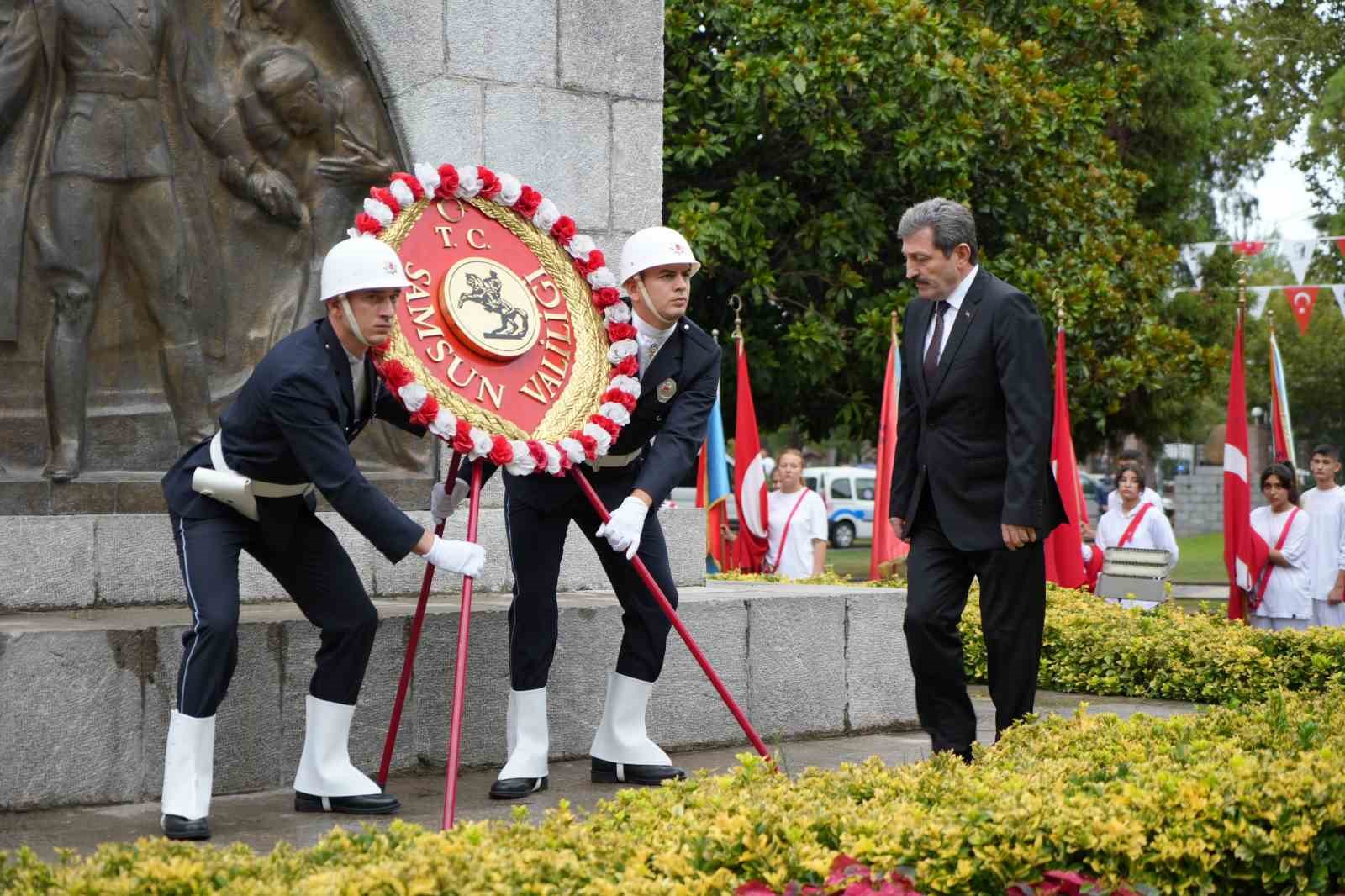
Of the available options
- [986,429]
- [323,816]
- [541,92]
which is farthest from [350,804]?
[541,92]

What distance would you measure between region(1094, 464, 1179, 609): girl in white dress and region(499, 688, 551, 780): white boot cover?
7.46 metres

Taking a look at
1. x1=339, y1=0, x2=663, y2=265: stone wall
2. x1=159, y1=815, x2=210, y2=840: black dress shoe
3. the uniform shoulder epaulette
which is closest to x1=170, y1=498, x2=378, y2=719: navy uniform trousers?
x1=159, y1=815, x2=210, y2=840: black dress shoe

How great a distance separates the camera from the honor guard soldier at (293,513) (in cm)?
529

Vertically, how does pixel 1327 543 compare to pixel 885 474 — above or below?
below

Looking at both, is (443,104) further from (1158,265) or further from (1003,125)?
(1158,265)

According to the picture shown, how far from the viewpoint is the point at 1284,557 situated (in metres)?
11.8

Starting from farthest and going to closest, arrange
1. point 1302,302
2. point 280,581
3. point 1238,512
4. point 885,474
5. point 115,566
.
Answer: point 1302,302
point 885,474
point 1238,512
point 115,566
point 280,581

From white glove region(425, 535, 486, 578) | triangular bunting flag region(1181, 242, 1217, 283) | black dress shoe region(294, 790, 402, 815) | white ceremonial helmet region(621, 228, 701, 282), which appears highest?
triangular bunting flag region(1181, 242, 1217, 283)

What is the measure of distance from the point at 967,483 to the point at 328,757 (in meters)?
2.38

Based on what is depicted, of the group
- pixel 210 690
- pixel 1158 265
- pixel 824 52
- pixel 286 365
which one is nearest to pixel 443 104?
pixel 286 365

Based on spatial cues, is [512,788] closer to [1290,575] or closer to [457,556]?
[457,556]

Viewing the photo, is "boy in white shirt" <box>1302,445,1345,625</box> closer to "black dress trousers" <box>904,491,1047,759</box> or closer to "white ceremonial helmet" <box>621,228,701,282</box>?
"black dress trousers" <box>904,491,1047,759</box>

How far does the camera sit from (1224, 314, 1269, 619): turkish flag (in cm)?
1193

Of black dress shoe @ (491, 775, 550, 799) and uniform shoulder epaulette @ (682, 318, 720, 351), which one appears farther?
uniform shoulder epaulette @ (682, 318, 720, 351)
